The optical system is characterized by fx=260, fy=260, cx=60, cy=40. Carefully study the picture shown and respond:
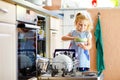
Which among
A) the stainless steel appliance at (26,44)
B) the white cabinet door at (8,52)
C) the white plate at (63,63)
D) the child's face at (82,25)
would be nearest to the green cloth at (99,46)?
the child's face at (82,25)

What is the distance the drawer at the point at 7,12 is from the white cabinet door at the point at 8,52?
3cm

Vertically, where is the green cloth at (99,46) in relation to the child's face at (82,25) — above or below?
below

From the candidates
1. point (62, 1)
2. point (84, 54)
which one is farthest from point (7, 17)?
point (62, 1)

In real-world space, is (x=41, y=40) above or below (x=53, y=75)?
above

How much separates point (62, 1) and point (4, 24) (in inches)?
92.3

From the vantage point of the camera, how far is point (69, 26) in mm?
3516

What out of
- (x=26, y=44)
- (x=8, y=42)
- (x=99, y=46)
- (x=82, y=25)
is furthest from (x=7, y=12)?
(x=99, y=46)

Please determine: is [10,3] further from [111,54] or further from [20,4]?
[111,54]

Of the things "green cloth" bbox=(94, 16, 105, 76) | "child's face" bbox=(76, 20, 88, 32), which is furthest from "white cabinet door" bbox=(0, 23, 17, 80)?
"green cloth" bbox=(94, 16, 105, 76)

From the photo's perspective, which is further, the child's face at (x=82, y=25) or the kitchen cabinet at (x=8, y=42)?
the child's face at (x=82, y=25)

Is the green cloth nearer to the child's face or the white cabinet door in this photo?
the child's face

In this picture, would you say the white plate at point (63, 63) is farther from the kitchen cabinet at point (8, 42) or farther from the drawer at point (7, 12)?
the drawer at point (7, 12)

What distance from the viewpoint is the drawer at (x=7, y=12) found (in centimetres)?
145

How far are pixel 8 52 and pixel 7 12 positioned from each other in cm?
23
